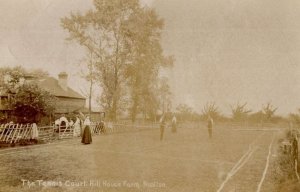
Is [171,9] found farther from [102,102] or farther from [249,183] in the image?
[102,102]

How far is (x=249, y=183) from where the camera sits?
8.20m

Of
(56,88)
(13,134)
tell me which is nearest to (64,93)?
(56,88)

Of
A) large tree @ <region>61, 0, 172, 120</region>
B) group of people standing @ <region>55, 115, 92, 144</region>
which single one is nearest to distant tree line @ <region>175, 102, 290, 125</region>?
large tree @ <region>61, 0, 172, 120</region>

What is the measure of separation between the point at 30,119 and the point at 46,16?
8.26 metres

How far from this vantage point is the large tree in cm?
2608

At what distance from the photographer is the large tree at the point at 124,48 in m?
26.1

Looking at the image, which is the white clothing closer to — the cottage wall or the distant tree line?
the cottage wall

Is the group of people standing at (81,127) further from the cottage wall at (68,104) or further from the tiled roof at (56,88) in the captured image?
the tiled roof at (56,88)

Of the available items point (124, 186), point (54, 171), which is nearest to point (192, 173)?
point (124, 186)

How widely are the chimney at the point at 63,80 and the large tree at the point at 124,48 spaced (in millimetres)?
8422

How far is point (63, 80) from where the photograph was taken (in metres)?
36.3

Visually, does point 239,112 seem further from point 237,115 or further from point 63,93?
point 63,93

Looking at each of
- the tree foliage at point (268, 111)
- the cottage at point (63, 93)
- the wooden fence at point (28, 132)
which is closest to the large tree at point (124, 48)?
the wooden fence at point (28, 132)

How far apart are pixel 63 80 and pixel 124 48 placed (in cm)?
1276
